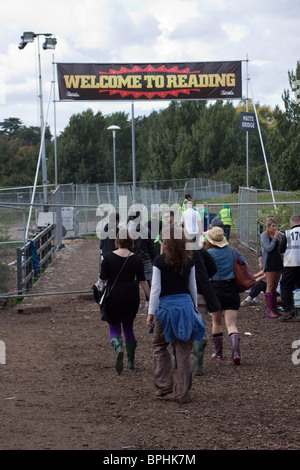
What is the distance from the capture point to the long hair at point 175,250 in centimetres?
685

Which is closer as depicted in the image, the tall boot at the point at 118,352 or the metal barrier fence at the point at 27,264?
the tall boot at the point at 118,352

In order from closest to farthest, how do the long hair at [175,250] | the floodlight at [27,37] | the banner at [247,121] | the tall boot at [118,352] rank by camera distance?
1. the long hair at [175,250]
2. the tall boot at [118,352]
3. the floodlight at [27,37]
4. the banner at [247,121]

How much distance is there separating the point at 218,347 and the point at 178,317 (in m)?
2.23

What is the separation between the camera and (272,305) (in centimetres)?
A: 1233

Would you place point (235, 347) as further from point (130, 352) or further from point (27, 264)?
point (27, 264)

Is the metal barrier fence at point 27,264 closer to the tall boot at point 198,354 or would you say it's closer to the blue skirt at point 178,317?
the tall boot at point 198,354

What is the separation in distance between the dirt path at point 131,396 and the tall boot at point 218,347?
9.4 inches

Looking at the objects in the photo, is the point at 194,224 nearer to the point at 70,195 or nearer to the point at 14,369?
the point at 14,369

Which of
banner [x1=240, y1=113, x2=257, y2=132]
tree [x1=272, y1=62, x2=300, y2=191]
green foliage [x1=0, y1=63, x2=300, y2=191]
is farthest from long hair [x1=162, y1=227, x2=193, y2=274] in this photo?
green foliage [x1=0, y1=63, x2=300, y2=191]

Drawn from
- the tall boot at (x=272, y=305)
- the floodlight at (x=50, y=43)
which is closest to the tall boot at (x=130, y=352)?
the tall boot at (x=272, y=305)

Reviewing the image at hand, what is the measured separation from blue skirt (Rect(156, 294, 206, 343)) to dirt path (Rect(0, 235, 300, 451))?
0.67m

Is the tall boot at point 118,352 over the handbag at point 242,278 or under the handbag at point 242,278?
under

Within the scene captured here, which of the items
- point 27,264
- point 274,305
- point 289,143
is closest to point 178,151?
point 289,143

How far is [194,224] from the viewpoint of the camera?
19.3m
